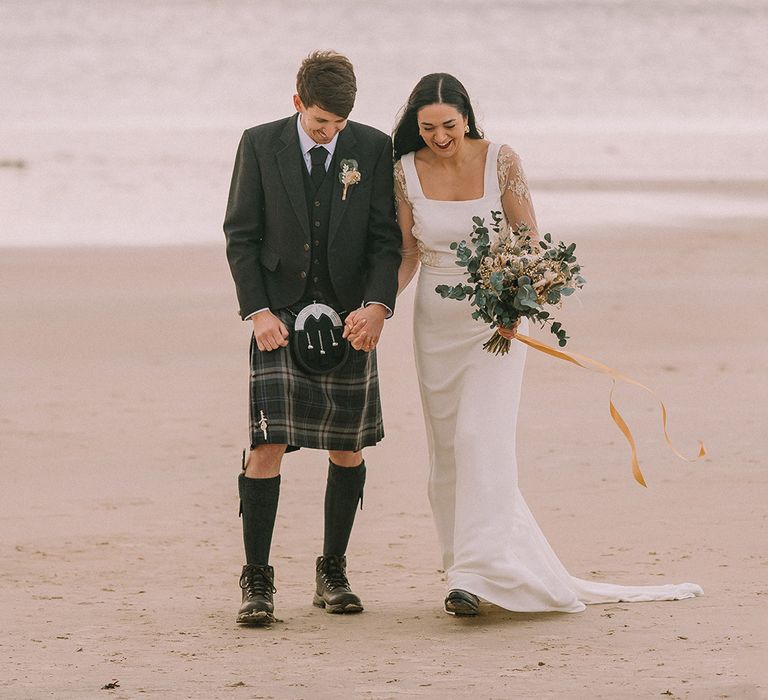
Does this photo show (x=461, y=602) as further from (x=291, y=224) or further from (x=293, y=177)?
(x=293, y=177)

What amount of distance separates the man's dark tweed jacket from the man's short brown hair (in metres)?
0.25

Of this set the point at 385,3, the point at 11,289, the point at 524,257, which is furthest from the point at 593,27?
the point at 524,257

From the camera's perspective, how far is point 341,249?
19.1ft

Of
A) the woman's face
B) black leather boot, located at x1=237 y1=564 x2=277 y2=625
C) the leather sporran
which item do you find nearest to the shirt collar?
the woman's face

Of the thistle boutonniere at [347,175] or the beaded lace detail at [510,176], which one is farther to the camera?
the beaded lace detail at [510,176]

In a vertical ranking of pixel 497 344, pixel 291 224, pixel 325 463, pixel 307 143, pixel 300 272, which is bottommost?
pixel 325 463

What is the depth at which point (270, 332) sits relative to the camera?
5773 mm

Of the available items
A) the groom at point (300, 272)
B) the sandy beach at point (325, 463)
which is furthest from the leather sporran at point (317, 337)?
the sandy beach at point (325, 463)

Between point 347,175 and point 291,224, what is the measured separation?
266 mm

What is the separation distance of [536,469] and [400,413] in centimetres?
169

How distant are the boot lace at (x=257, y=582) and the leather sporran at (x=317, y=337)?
2.51ft

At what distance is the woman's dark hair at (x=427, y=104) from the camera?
580cm

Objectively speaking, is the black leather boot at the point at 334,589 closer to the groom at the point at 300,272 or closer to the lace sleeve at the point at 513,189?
the groom at the point at 300,272

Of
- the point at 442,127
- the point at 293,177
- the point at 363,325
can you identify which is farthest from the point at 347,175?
the point at 363,325
